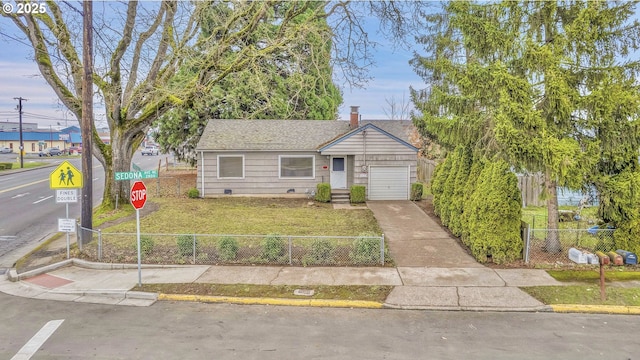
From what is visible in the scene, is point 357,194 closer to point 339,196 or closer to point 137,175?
point 339,196

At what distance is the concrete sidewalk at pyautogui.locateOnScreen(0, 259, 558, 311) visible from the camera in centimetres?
825

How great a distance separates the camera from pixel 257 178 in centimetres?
2189

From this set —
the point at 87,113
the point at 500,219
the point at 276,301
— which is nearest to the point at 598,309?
the point at 500,219

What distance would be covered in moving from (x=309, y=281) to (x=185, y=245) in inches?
150

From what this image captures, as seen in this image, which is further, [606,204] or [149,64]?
[149,64]

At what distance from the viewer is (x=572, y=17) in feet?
34.3

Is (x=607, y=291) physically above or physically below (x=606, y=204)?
below

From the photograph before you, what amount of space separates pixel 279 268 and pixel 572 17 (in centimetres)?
996

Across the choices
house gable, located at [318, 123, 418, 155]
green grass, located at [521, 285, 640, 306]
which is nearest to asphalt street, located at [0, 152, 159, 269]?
house gable, located at [318, 123, 418, 155]

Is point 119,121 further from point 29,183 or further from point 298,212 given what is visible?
point 29,183

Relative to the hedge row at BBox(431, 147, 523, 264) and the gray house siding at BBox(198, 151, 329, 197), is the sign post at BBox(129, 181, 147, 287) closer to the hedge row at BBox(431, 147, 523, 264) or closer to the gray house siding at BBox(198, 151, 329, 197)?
the hedge row at BBox(431, 147, 523, 264)

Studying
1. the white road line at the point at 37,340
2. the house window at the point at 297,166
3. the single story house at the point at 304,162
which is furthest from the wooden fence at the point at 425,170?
the white road line at the point at 37,340

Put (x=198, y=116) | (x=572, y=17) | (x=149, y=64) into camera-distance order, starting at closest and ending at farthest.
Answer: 1. (x=572, y=17)
2. (x=149, y=64)
3. (x=198, y=116)

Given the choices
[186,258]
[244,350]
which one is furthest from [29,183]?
[244,350]
